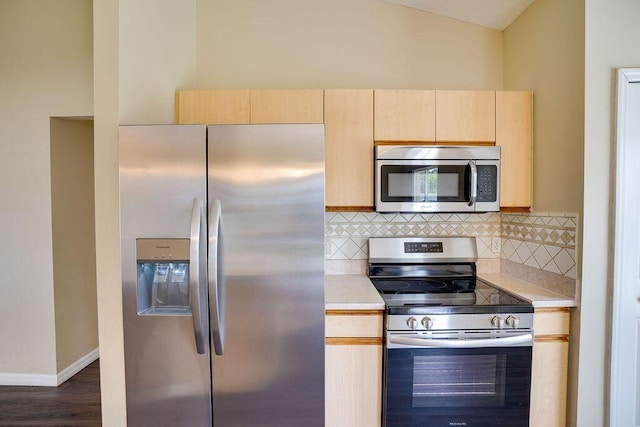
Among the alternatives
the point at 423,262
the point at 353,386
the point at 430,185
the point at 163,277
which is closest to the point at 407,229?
the point at 423,262

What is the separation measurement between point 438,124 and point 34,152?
307 centimetres

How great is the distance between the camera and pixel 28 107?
266cm

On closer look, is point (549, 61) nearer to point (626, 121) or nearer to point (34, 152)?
point (626, 121)

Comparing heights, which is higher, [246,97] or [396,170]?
[246,97]

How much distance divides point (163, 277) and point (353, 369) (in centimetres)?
108

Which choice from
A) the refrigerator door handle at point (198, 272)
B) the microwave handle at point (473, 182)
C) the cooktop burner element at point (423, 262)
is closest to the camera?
the refrigerator door handle at point (198, 272)

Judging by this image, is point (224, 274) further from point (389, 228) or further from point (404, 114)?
point (404, 114)

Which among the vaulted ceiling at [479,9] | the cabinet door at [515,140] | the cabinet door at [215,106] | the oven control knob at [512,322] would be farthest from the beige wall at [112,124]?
the cabinet door at [515,140]

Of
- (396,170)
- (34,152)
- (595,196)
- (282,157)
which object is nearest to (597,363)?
(595,196)

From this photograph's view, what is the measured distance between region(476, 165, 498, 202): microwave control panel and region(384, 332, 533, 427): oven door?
2.64 ft

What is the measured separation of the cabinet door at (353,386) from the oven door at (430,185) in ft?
2.75

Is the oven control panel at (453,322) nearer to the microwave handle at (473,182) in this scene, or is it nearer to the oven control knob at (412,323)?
the oven control knob at (412,323)

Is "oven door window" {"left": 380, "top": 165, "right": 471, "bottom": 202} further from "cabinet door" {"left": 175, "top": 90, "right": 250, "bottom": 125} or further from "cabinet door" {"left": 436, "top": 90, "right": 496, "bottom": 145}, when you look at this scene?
"cabinet door" {"left": 175, "top": 90, "right": 250, "bottom": 125}

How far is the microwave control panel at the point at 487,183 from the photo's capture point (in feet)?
6.80
